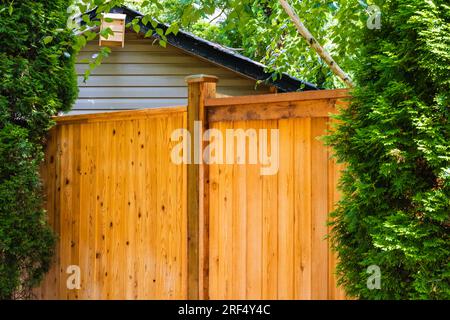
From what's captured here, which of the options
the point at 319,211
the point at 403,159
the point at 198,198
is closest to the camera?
the point at 403,159

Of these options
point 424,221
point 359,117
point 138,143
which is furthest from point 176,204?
point 424,221

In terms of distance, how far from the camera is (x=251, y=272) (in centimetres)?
420

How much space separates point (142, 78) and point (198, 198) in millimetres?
3752

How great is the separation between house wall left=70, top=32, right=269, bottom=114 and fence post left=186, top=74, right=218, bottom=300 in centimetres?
333

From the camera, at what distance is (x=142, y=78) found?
7.90 m

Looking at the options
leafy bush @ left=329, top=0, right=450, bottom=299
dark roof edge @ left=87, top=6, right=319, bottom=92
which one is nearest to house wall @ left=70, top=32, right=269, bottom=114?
dark roof edge @ left=87, top=6, right=319, bottom=92

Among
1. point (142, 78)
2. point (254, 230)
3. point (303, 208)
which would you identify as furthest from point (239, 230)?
point (142, 78)

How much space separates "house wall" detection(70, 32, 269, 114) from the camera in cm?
786

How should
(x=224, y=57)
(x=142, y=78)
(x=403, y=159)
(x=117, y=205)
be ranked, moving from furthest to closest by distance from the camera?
(x=142, y=78), (x=224, y=57), (x=117, y=205), (x=403, y=159)

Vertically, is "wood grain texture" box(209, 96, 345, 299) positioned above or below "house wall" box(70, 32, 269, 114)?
below

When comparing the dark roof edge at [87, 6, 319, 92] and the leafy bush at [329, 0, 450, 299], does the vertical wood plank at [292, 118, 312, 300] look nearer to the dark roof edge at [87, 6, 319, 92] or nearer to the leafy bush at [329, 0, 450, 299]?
the leafy bush at [329, 0, 450, 299]

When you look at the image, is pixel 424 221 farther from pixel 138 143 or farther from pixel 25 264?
pixel 25 264

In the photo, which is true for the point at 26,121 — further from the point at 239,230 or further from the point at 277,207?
the point at 277,207
